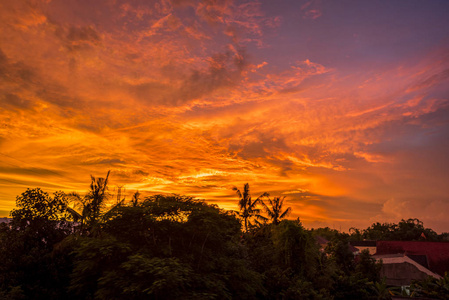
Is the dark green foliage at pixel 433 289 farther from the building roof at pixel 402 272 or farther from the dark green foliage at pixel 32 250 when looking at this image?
the dark green foliage at pixel 32 250

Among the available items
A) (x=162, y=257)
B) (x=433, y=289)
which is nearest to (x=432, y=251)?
(x=433, y=289)

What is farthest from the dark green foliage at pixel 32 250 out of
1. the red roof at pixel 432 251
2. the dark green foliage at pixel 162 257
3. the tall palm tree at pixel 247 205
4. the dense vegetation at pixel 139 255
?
the red roof at pixel 432 251

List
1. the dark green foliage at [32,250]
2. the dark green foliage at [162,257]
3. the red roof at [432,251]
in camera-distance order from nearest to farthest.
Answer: the dark green foliage at [162,257]
the dark green foliage at [32,250]
the red roof at [432,251]

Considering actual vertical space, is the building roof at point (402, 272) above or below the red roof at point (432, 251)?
below

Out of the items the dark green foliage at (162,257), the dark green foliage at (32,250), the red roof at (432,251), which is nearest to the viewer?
the dark green foliage at (162,257)

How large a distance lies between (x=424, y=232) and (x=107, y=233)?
84.8 meters

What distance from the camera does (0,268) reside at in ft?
61.8

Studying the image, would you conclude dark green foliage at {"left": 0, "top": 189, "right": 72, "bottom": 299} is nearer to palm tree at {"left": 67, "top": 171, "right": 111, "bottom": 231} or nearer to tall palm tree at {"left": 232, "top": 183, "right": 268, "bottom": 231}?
palm tree at {"left": 67, "top": 171, "right": 111, "bottom": 231}

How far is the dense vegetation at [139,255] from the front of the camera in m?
17.5

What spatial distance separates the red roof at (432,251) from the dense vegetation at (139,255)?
3334 centimetres

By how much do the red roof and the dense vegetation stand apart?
109 ft

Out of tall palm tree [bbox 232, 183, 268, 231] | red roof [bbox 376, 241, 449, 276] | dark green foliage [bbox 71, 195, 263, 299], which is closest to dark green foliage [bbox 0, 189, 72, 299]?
dark green foliage [bbox 71, 195, 263, 299]

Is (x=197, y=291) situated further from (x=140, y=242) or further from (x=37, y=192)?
(x=37, y=192)

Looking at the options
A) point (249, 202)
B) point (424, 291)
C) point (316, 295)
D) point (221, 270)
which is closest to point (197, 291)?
point (221, 270)
